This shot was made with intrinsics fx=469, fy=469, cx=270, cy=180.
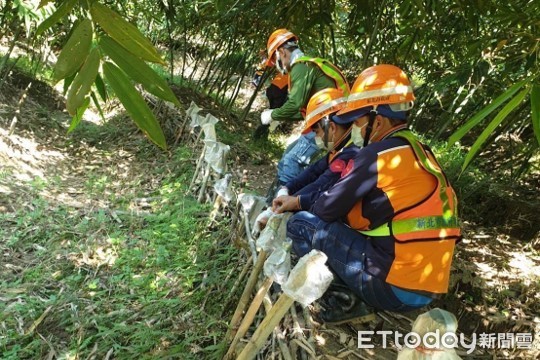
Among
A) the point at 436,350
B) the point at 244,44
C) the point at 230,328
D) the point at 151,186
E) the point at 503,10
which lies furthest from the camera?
the point at 244,44

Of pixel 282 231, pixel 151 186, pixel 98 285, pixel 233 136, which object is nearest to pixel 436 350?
pixel 282 231

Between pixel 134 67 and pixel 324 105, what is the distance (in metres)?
1.95

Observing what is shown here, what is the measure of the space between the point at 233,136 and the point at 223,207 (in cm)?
221

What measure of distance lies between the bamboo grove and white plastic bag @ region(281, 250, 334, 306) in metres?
0.55

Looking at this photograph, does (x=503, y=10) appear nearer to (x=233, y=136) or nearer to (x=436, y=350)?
(x=436, y=350)

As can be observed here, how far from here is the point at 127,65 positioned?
87 centimetres

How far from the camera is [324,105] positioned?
2.72 metres

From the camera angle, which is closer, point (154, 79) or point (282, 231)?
point (154, 79)

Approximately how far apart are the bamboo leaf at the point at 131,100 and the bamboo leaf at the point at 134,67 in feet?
0.05

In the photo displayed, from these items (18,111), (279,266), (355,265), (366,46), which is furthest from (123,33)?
(18,111)

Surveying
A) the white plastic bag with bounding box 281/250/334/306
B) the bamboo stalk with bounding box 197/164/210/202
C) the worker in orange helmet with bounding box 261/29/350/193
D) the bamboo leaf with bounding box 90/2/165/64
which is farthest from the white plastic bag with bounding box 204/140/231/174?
the bamboo leaf with bounding box 90/2/165/64

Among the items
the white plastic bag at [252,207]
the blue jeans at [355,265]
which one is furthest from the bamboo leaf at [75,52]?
the white plastic bag at [252,207]

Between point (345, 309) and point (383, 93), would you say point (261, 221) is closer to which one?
point (345, 309)

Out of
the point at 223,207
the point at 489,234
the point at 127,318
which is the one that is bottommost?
the point at 489,234
